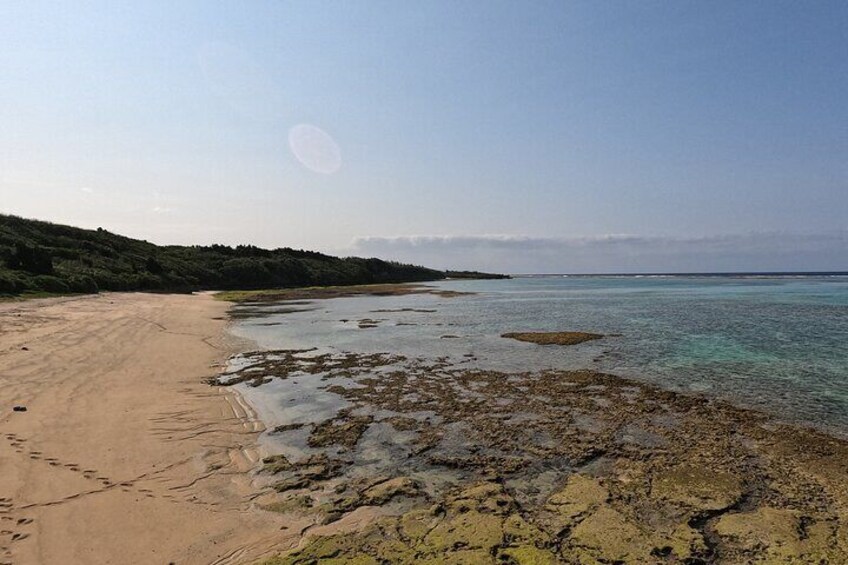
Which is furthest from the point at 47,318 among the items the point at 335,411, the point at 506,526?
the point at 506,526

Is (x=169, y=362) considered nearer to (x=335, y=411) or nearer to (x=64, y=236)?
(x=335, y=411)

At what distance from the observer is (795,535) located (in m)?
7.00

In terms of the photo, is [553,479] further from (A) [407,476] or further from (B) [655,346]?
(B) [655,346]

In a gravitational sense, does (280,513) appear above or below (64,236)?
below

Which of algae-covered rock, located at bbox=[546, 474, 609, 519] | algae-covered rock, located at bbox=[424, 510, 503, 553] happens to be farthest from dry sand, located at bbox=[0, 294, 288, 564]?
algae-covered rock, located at bbox=[546, 474, 609, 519]

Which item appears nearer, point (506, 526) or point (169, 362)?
point (506, 526)

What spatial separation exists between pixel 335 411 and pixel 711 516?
33.0ft

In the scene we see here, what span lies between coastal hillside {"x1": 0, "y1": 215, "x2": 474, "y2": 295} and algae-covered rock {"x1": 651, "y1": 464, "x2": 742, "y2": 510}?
49.8 metres

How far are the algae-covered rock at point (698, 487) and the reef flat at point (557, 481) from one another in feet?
0.13

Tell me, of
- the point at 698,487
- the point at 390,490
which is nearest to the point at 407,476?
the point at 390,490

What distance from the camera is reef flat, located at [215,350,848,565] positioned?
6758 millimetres

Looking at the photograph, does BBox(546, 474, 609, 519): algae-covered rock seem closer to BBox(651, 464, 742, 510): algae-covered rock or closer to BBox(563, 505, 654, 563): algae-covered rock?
BBox(563, 505, 654, 563): algae-covered rock

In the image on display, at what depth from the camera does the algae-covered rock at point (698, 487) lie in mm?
8111

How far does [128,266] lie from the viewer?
71.5 meters
